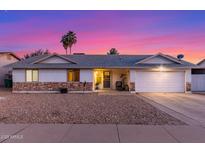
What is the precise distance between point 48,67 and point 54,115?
1520 centimetres

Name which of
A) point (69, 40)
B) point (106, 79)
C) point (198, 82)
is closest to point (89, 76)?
point (106, 79)

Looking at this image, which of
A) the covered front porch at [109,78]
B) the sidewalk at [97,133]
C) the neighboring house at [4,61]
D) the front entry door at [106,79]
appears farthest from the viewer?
the neighboring house at [4,61]

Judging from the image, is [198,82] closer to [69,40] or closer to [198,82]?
[198,82]

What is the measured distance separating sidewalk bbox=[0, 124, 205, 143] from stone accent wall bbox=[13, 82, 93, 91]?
1730 centimetres

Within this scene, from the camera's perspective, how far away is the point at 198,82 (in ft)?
96.5

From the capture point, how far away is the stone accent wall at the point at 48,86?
27359 millimetres

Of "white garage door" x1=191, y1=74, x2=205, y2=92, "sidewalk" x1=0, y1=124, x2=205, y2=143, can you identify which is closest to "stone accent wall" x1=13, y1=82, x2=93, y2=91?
"white garage door" x1=191, y1=74, x2=205, y2=92

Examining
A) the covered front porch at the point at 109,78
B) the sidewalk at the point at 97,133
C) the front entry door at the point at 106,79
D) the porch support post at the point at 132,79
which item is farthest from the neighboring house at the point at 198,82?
the sidewalk at the point at 97,133

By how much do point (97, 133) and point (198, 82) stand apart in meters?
22.9

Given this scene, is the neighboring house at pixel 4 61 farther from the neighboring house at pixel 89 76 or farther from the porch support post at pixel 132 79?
the porch support post at pixel 132 79

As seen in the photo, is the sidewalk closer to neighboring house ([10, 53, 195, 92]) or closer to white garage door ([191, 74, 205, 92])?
neighboring house ([10, 53, 195, 92])

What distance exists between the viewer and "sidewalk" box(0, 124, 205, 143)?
804 centimetres

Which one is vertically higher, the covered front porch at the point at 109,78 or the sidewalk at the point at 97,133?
the covered front porch at the point at 109,78

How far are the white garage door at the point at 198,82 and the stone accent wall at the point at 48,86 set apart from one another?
10.6 meters
